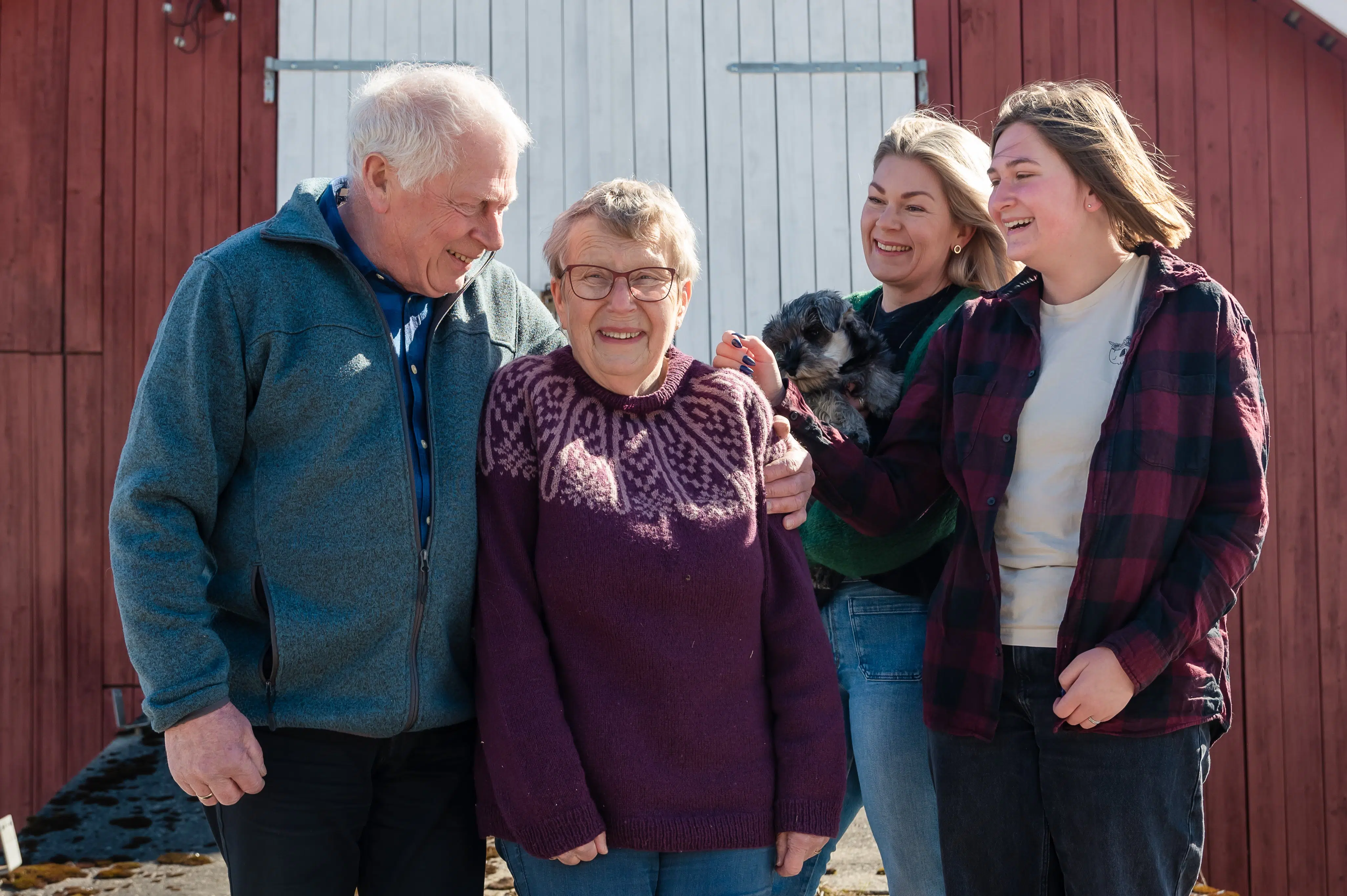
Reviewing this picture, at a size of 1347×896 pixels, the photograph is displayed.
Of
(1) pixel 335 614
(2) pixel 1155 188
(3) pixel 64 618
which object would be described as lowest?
(3) pixel 64 618

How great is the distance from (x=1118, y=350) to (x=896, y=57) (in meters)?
3.21

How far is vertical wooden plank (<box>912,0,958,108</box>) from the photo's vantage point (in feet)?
15.9

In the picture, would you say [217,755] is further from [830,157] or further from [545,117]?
[830,157]

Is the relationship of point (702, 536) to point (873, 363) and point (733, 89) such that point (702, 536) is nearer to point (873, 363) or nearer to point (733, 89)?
point (873, 363)

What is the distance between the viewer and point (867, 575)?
7.64 ft

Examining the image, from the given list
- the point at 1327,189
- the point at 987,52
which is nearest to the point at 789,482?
the point at 987,52

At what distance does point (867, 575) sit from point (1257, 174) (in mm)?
3920

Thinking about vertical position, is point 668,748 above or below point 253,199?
below

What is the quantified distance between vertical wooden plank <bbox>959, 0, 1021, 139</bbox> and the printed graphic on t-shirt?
3.17 meters

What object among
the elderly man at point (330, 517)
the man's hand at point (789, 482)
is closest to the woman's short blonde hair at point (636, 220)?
the elderly man at point (330, 517)

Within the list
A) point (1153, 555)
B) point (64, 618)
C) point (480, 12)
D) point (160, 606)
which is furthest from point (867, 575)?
point (64, 618)

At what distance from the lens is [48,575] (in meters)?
4.74

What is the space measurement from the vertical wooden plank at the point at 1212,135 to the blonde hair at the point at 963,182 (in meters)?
3.18

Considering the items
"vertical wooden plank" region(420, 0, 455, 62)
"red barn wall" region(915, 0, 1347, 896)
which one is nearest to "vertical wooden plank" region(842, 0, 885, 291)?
"red barn wall" region(915, 0, 1347, 896)
